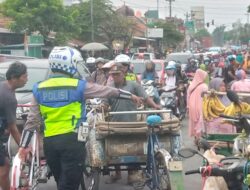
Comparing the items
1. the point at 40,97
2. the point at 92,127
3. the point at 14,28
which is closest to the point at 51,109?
the point at 40,97

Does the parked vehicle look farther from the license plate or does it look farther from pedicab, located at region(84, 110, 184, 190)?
pedicab, located at region(84, 110, 184, 190)

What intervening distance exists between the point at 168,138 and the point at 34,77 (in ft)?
17.2

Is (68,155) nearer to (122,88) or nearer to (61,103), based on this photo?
(61,103)

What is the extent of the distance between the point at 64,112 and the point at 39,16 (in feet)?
94.9

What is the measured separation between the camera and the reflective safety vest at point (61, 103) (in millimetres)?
5633

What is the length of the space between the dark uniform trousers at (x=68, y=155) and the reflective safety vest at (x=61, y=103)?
0.07 meters

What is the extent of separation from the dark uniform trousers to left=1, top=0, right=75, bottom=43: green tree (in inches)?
1102

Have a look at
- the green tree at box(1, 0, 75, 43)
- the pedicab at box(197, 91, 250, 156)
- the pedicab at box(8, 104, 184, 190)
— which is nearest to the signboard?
the green tree at box(1, 0, 75, 43)

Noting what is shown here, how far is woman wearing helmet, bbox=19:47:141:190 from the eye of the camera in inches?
220

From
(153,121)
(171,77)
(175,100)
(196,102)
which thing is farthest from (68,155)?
(171,77)

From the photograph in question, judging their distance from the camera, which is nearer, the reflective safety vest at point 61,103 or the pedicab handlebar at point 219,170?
the pedicab handlebar at point 219,170

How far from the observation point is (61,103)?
563 cm

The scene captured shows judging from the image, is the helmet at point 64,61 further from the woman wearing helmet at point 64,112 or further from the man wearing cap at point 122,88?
the man wearing cap at point 122,88

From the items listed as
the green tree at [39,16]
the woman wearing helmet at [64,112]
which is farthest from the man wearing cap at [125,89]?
the green tree at [39,16]
